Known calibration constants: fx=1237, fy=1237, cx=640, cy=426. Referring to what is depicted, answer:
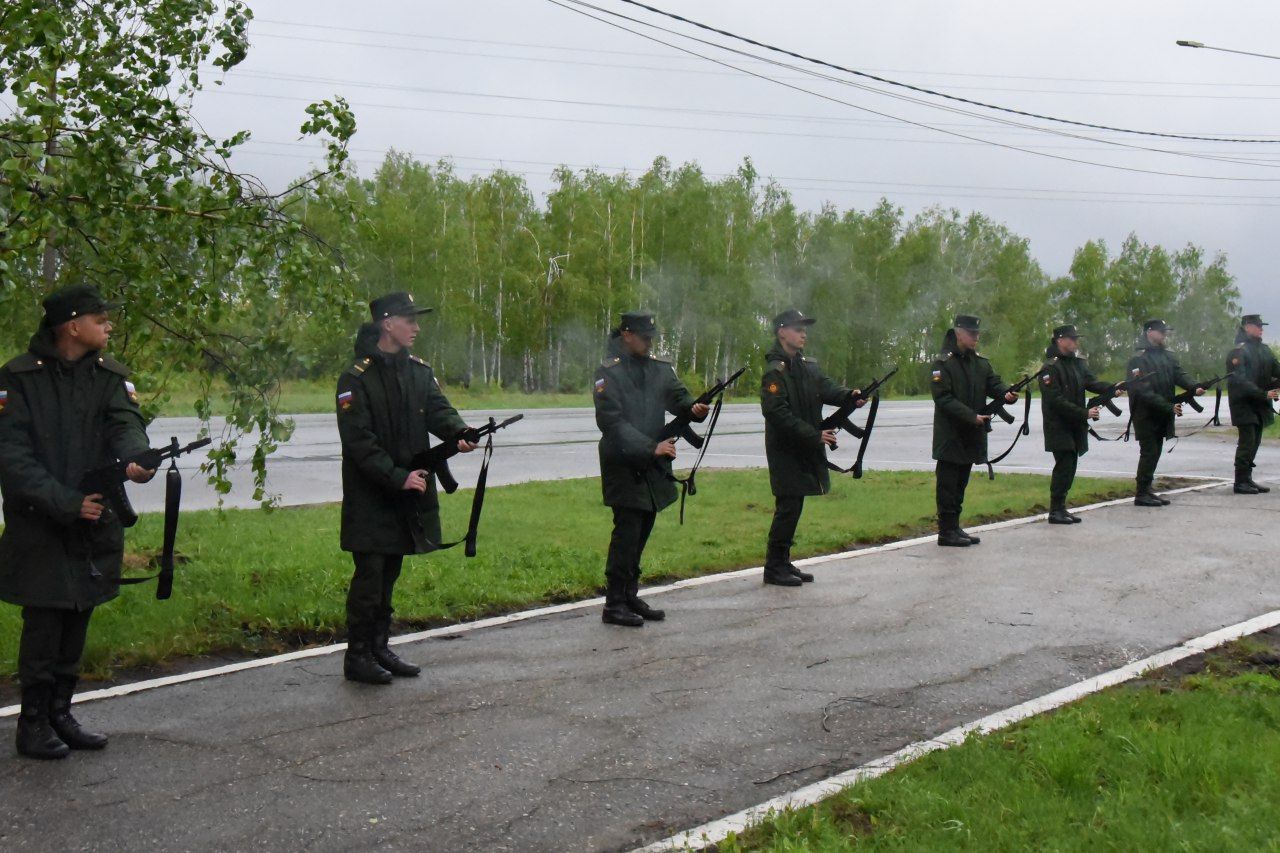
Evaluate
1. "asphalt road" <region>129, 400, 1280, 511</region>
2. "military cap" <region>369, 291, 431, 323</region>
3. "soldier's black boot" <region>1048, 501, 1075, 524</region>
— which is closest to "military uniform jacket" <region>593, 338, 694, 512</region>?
"military cap" <region>369, 291, 431, 323</region>

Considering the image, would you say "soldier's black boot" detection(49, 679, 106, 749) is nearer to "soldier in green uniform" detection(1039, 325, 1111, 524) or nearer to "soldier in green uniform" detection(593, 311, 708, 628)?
"soldier in green uniform" detection(593, 311, 708, 628)

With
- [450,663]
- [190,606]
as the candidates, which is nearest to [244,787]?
[450,663]

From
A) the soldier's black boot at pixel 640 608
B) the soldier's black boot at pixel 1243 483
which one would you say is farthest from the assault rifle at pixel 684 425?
the soldier's black boot at pixel 1243 483

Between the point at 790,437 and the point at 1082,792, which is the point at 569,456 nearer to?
the point at 790,437

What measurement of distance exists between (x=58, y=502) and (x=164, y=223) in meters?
2.51

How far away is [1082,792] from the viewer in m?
4.42

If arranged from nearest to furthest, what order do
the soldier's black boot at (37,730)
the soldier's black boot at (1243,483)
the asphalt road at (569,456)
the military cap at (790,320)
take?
1. the soldier's black boot at (37,730)
2. the military cap at (790,320)
3. the soldier's black boot at (1243,483)
4. the asphalt road at (569,456)

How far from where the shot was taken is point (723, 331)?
54.3 m

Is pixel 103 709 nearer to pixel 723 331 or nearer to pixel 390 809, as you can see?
pixel 390 809

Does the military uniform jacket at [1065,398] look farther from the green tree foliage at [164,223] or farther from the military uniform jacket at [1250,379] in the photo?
the green tree foliage at [164,223]

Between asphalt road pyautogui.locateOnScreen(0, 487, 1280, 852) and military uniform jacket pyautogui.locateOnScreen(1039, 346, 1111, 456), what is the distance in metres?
3.51

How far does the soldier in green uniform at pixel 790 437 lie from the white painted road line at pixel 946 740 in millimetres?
2877

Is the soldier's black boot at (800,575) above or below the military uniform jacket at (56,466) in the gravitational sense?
below

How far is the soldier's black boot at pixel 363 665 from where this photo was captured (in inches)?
241
